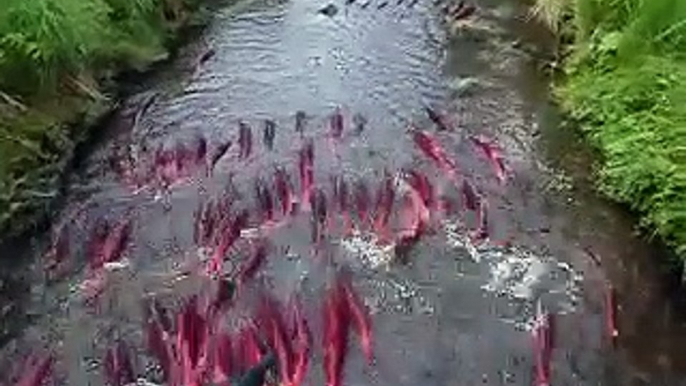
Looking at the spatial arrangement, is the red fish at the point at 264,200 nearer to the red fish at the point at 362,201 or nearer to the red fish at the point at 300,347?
the red fish at the point at 362,201

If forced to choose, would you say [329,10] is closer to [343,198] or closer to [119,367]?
[343,198]

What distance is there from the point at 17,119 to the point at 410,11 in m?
6.87

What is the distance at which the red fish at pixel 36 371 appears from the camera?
22.2 feet

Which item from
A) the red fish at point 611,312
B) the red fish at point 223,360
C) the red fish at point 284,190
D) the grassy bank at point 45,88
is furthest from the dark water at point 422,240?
the red fish at point 223,360

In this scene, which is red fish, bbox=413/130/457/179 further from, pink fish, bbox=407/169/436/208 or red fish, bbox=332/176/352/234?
red fish, bbox=332/176/352/234

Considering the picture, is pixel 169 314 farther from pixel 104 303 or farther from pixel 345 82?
pixel 345 82

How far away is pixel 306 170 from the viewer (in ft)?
32.0

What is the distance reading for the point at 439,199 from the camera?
914 centimetres


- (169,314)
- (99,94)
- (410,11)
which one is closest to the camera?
(169,314)

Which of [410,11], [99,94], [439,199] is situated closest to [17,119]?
[99,94]

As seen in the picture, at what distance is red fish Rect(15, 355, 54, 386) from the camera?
6754 millimetres

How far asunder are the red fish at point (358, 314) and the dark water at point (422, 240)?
0.07 metres

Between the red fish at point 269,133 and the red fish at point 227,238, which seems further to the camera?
the red fish at point 269,133

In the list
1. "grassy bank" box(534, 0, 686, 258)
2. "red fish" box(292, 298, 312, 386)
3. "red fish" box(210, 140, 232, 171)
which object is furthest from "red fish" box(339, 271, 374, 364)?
"red fish" box(210, 140, 232, 171)
